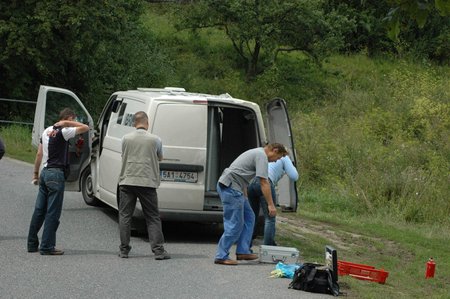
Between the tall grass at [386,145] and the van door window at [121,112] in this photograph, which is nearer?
the van door window at [121,112]

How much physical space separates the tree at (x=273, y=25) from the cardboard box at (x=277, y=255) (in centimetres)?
2909

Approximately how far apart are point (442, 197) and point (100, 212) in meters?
8.00

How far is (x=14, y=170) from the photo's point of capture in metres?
20.6

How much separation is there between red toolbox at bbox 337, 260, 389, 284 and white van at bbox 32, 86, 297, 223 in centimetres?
227

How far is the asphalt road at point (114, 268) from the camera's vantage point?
9.61 m

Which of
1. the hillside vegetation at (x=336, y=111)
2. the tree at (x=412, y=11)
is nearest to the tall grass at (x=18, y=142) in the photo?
the hillside vegetation at (x=336, y=111)

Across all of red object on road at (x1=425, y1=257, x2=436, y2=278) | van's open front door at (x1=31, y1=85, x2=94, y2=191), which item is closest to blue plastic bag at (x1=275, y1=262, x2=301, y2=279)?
red object on road at (x1=425, y1=257, x2=436, y2=278)

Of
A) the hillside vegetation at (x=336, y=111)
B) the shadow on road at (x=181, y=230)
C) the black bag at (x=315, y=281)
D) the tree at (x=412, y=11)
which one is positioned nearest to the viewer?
the tree at (x=412, y=11)

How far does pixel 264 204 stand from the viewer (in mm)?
12680

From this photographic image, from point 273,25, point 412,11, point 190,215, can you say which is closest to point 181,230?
point 190,215

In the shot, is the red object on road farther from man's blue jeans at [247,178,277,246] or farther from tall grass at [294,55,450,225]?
tall grass at [294,55,450,225]

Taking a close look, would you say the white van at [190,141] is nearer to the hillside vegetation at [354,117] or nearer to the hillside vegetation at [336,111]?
the hillside vegetation at [336,111]

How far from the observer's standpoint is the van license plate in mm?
12875

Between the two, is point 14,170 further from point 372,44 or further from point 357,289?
point 372,44
